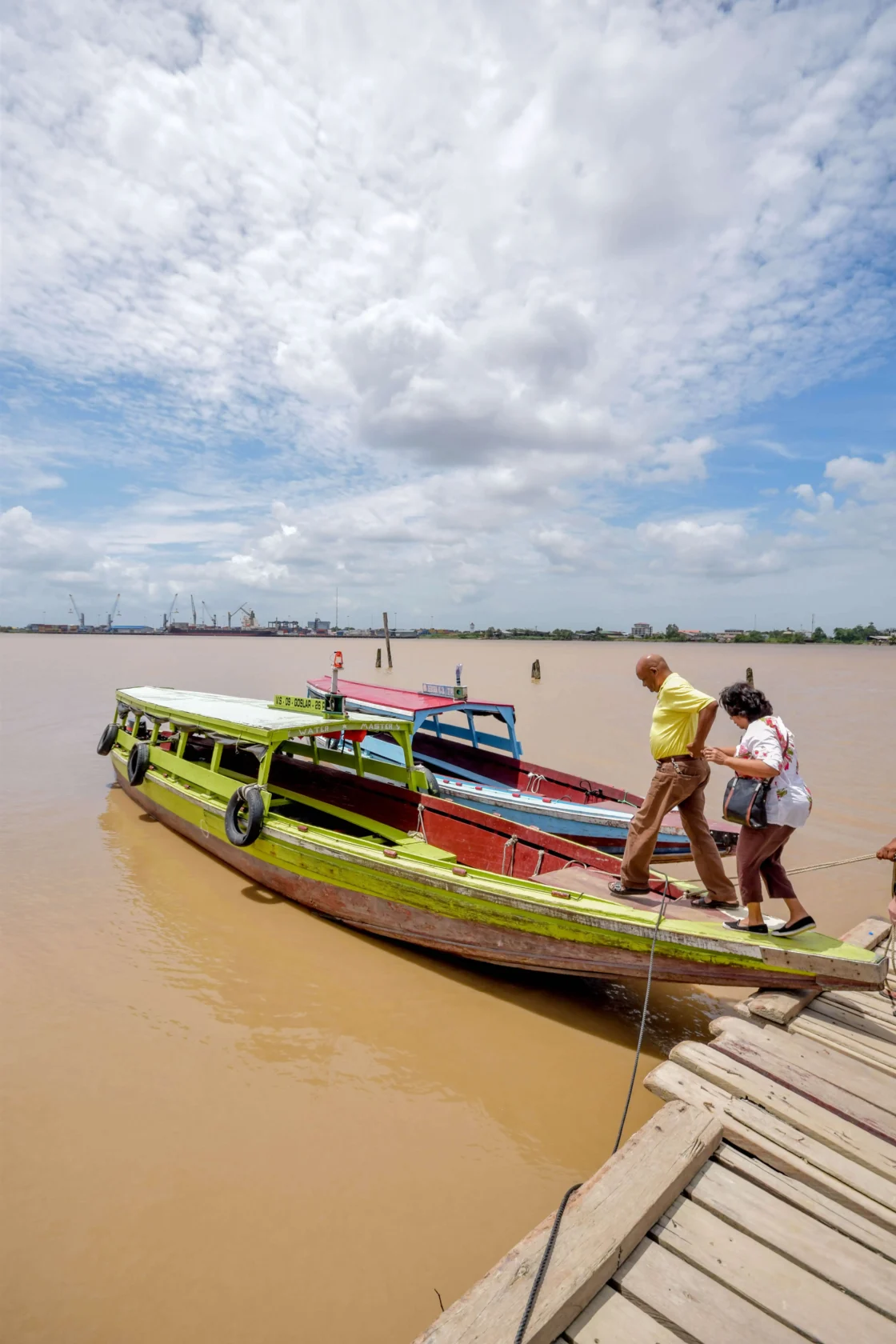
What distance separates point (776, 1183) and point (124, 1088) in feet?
13.1

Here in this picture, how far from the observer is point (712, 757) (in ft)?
14.5

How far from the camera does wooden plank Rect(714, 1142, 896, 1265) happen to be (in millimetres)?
2701

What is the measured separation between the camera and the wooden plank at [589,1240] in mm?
2244

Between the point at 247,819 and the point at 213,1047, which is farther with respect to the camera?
the point at 247,819

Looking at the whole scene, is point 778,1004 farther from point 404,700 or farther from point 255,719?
point 404,700

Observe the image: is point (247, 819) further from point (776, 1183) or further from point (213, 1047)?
point (776, 1183)

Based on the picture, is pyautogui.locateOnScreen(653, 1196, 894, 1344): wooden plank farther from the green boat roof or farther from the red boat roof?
the red boat roof

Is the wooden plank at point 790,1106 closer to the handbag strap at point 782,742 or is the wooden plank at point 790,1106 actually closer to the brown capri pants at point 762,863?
the brown capri pants at point 762,863

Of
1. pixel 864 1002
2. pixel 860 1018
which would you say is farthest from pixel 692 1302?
pixel 864 1002

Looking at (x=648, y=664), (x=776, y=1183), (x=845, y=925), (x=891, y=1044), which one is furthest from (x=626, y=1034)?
(x=845, y=925)

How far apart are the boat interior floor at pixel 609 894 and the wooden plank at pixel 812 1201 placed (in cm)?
181

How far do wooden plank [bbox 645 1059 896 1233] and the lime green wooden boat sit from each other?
112cm

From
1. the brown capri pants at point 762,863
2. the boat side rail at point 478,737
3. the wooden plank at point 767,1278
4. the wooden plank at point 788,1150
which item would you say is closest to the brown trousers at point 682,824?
the brown capri pants at point 762,863

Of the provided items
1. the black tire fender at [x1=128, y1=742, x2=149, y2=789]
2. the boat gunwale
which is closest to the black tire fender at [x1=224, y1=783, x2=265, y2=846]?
the boat gunwale
